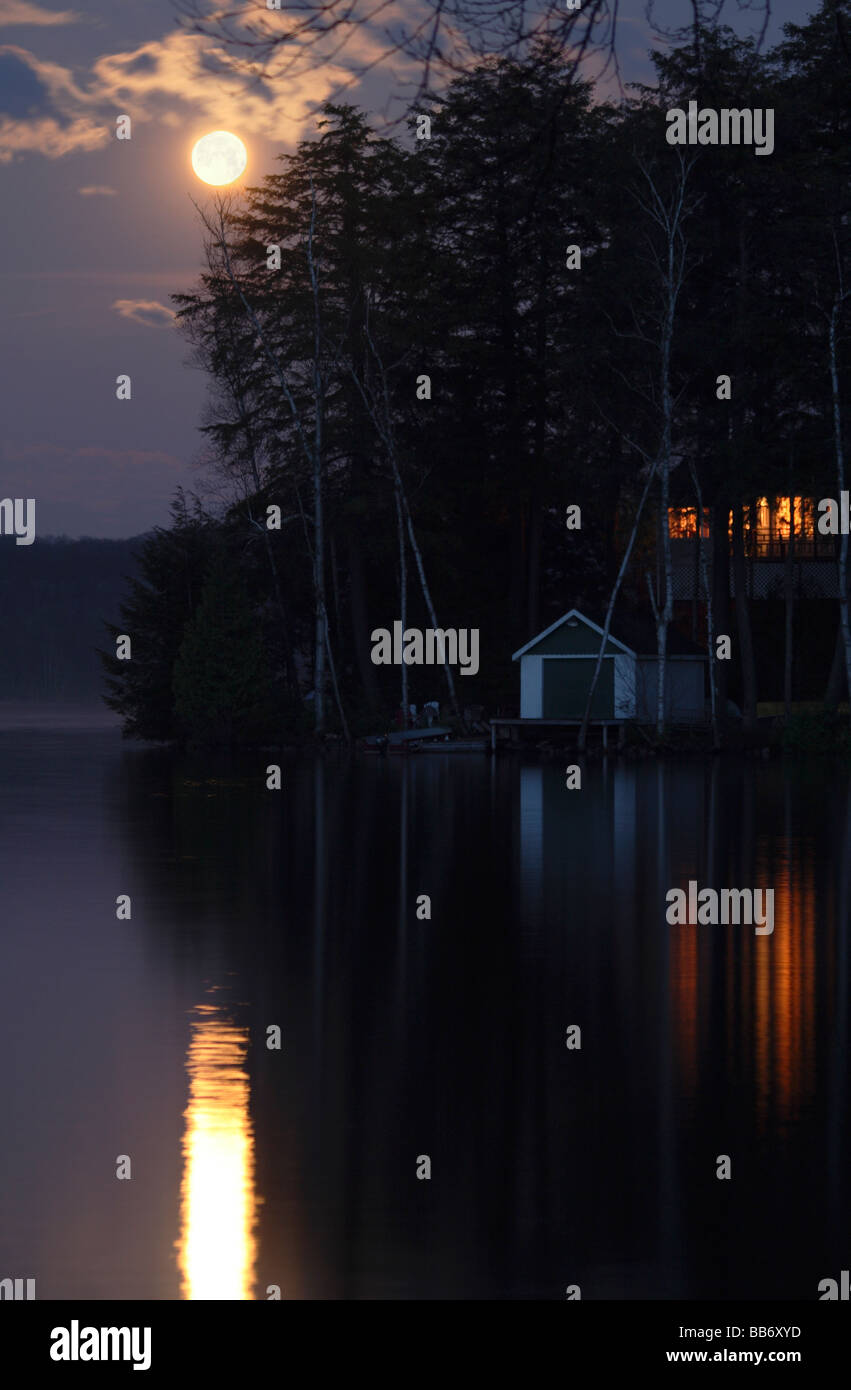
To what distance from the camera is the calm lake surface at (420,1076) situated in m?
7.46

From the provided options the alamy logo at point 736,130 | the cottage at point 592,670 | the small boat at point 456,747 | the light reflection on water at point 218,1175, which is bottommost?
the light reflection on water at point 218,1175

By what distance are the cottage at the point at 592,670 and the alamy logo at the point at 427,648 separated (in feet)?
21.6

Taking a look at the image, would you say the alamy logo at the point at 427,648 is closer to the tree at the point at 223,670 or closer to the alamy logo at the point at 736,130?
the tree at the point at 223,670

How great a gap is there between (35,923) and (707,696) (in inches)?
1871

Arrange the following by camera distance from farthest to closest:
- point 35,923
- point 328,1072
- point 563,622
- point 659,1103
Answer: point 563,622 → point 35,923 → point 328,1072 → point 659,1103

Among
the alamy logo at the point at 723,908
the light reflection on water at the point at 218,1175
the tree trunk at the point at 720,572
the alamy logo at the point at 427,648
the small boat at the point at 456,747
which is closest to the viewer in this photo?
the light reflection on water at the point at 218,1175

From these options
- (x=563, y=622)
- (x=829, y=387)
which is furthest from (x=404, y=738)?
(x=829, y=387)

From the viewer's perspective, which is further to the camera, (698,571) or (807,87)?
(698,571)

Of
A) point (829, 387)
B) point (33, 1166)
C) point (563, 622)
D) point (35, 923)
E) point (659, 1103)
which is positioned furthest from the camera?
point (563, 622)

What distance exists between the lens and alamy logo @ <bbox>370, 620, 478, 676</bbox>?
68.9m

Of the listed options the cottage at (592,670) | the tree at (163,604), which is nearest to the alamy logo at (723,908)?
the cottage at (592,670)

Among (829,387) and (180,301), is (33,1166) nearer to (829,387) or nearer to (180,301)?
(829,387)

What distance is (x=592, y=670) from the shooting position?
61.1 meters

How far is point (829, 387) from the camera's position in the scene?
56156 mm
